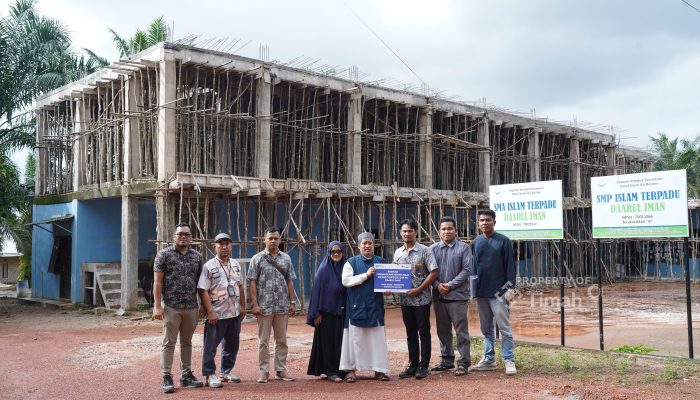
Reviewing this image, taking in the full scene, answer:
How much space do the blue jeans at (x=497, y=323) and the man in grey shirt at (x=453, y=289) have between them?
10.2 inches

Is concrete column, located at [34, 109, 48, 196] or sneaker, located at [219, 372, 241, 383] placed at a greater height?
concrete column, located at [34, 109, 48, 196]

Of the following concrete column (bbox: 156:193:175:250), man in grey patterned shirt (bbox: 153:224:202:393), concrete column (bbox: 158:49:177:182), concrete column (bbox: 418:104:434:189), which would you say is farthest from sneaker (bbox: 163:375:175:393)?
concrete column (bbox: 418:104:434:189)

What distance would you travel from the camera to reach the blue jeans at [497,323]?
22.7 feet

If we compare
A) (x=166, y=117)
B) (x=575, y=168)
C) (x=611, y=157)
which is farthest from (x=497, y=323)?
(x=611, y=157)

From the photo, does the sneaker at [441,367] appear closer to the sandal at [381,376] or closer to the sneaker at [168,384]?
the sandal at [381,376]

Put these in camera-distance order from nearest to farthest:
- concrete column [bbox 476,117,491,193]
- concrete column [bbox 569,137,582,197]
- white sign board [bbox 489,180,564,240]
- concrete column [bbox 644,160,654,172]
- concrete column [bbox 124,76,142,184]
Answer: white sign board [bbox 489,180,564,240] < concrete column [bbox 124,76,142,184] < concrete column [bbox 476,117,491,193] < concrete column [bbox 569,137,582,197] < concrete column [bbox 644,160,654,172]

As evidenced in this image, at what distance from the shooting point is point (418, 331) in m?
6.91

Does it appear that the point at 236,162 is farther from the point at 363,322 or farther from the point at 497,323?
the point at 497,323

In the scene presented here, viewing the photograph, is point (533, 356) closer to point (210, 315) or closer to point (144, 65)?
point (210, 315)

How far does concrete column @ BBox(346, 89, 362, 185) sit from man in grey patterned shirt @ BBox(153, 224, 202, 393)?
11566 millimetres

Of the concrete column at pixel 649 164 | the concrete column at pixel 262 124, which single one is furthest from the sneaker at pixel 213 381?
the concrete column at pixel 649 164

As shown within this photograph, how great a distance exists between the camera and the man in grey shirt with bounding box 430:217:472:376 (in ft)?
22.9

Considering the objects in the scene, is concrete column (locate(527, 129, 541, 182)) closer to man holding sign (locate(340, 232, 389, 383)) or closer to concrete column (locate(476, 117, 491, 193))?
concrete column (locate(476, 117, 491, 193))

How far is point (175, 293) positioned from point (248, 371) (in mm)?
1826
